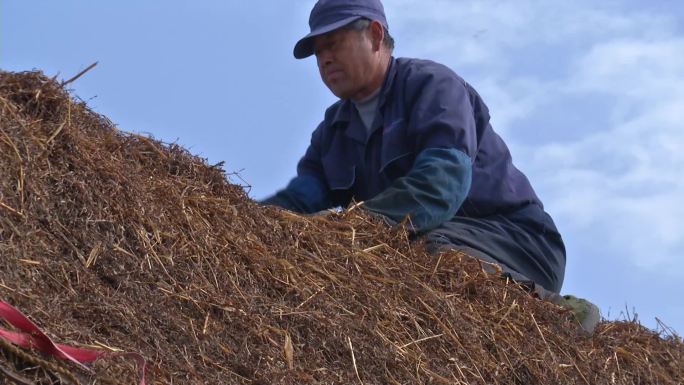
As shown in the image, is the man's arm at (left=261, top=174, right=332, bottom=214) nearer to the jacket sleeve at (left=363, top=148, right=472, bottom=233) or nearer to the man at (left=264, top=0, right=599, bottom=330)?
the man at (left=264, top=0, right=599, bottom=330)

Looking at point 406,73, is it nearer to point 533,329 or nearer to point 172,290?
point 533,329

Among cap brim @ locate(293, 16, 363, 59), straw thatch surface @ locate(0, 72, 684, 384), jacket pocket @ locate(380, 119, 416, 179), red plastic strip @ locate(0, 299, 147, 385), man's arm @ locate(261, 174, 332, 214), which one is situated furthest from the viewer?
man's arm @ locate(261, 174, 332, 214)

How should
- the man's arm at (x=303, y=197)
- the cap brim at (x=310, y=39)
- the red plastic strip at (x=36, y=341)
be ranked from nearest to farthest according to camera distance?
the red plastic strip at (x=36, y=341) < the cap brim at (x=310, y=39) < the man's arm at (x=303, y=197)

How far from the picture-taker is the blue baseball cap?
19.2ft

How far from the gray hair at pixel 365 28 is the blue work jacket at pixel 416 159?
9cm

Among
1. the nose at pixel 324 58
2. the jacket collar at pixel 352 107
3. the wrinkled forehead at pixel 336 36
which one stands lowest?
the jacket collar at pixel 352 107

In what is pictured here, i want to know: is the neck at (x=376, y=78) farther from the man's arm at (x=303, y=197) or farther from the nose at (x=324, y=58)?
the man's arm at (x=303, y=197)

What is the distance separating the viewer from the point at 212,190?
4.71 m

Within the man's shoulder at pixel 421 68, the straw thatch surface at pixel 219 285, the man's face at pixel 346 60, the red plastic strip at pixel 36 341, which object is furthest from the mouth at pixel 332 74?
the red plastic strip at pixel 36 341

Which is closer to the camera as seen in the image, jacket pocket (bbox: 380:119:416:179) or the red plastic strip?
the red plastic strip

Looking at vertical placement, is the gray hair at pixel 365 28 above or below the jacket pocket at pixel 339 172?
above

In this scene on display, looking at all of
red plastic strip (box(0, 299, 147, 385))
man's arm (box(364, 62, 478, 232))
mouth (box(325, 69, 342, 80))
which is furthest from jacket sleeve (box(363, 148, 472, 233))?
red plastic strip (box(0, 299, 147, 385))

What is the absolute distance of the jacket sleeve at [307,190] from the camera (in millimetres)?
5965

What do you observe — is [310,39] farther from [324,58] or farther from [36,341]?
[36,341]
